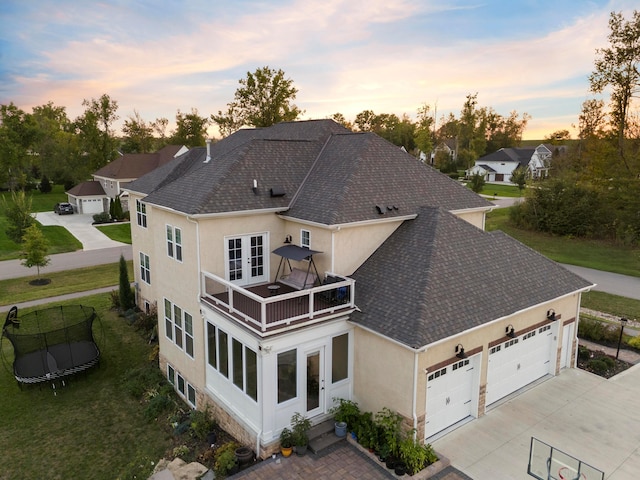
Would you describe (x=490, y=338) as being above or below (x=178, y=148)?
below

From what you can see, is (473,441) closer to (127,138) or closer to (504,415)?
(504,415)

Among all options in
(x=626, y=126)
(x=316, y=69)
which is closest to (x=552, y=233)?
(x=626, y=126)

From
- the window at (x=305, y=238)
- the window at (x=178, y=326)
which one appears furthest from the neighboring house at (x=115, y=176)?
the window at (x=305, y=238)

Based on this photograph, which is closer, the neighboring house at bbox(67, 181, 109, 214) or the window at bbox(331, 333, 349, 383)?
the window at bbox(331, 333, 349, 383)

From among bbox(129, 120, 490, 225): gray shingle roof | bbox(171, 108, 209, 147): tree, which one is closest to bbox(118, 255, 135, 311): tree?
bbox(129, 120, 490, 225): gray shingle roof

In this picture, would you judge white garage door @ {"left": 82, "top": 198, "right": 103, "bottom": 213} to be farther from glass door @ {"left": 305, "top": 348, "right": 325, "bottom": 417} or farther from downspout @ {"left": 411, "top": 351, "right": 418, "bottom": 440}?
downspout @ {"left": 411, "top": 351, "right": 418, "bottom": 440}
